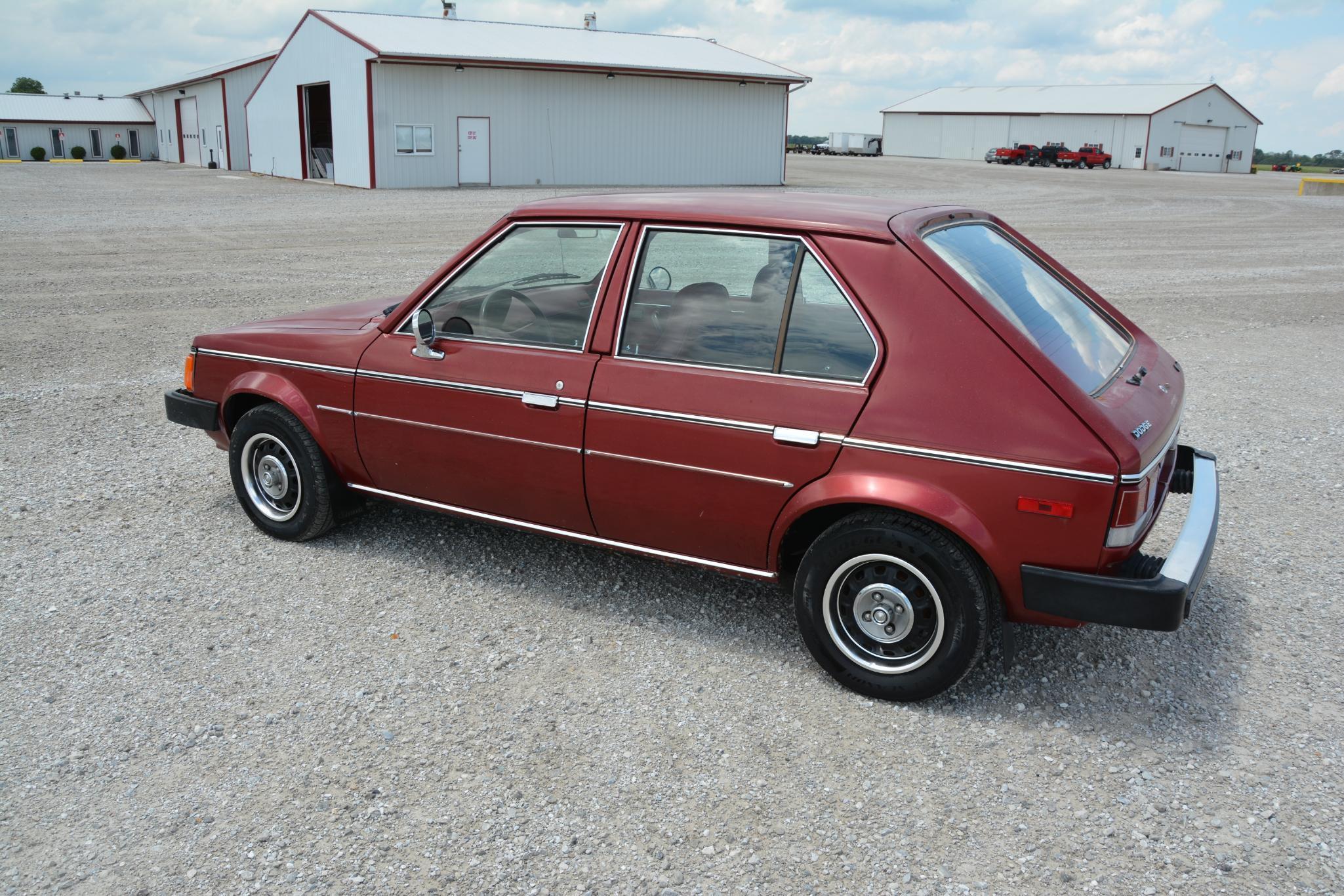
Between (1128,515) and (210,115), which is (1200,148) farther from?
(1128,515)

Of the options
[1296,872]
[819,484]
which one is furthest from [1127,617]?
[819,484]

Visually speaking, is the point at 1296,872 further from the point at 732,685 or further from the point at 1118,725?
the point at 732,685

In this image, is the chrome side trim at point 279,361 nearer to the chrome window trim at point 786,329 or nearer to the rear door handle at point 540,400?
the rear door handle at point 540,400

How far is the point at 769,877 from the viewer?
2.80 m

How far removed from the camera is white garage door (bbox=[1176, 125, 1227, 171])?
66.6 metres

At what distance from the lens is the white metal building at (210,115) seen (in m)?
45.1

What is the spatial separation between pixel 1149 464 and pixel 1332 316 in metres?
10.8

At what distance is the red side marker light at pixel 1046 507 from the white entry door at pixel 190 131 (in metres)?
56.7

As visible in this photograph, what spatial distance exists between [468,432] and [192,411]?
1780mm

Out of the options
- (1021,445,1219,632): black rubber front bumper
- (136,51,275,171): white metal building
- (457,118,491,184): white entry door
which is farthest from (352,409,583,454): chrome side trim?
(136,51,275,171): white metal building

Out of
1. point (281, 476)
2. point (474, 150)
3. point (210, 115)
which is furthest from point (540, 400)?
point (210, 115)

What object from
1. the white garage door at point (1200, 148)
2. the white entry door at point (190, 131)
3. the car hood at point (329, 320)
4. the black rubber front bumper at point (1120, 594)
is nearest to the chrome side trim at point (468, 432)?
the car hood at point (329, 320)

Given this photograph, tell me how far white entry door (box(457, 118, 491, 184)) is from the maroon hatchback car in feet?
98.2

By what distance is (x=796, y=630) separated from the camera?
423 cm
